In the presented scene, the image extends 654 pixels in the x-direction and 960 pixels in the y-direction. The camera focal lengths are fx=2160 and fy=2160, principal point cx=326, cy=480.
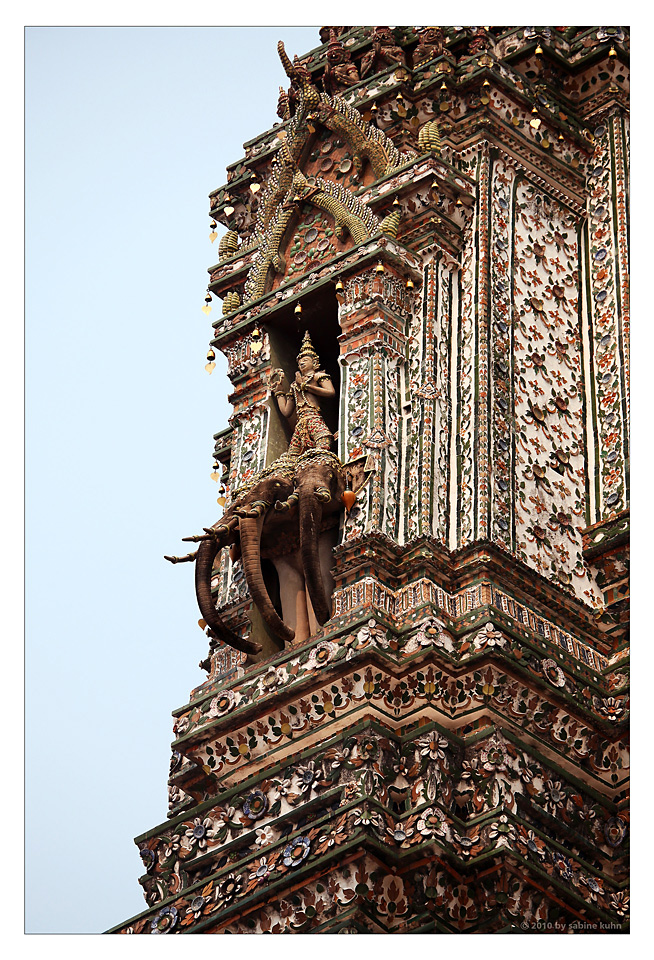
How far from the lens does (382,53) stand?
1992cm

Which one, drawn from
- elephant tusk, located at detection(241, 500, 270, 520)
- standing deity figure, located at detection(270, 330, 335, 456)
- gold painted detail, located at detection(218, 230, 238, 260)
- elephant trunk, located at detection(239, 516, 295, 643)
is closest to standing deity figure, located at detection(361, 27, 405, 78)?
gold painted detail, located at detection(218, 230, 238, 260)

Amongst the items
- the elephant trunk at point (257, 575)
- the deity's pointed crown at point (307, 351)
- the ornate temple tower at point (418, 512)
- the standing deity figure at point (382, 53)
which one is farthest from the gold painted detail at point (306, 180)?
the elephant trunk at point (257, 575)

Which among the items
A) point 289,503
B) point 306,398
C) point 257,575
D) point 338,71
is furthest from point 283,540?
point 338,71

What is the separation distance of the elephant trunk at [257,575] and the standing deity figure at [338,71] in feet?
17.2

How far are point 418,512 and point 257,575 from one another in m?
1.37

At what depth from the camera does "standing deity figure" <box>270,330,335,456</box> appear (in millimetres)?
17391

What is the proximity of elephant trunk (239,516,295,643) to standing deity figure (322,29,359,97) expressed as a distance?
5240 mm

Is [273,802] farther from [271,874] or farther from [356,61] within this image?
[356,61]

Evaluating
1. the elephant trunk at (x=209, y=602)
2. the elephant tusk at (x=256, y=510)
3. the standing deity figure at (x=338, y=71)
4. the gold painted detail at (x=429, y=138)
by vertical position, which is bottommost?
the elephant trunk at (x=209, y=602)

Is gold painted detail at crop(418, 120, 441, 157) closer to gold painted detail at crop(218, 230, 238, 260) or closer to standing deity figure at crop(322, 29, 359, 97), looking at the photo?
standing deity figure at crop(322, 29, 359, 97)

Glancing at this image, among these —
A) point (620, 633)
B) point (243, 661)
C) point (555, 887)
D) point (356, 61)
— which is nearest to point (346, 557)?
point (243, 661)

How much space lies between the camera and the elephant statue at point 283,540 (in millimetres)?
16125

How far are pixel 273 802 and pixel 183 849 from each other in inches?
34.5

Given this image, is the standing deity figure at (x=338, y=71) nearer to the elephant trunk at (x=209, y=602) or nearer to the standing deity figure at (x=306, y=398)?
the standing deity figure at (x=306, y=398)
